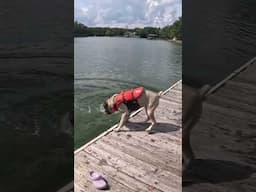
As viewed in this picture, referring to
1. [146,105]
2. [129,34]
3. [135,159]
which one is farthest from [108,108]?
[129,34]

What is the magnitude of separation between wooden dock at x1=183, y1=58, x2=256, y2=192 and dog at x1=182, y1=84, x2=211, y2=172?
0.02 m

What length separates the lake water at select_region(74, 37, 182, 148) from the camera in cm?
310

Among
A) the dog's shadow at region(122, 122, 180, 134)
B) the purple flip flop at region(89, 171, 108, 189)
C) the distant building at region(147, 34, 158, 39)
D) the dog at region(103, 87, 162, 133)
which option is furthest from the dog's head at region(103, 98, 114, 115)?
the distant building at region(147, 34, 158, 39)

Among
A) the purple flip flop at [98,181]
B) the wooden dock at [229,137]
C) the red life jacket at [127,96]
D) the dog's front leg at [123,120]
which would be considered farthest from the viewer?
the red life jacket at [127,96]

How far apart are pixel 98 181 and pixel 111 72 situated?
9.57 ft

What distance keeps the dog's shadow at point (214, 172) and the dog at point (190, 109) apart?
0.05 metres

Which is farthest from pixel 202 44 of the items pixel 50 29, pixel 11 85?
pixel 11 85

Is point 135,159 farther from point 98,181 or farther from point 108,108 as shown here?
point 108,108

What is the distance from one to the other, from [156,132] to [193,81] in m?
1.82

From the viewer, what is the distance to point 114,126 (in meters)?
2.96

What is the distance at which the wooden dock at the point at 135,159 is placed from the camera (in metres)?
2.04

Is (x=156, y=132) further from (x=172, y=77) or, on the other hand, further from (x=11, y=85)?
(x=11, y=85)

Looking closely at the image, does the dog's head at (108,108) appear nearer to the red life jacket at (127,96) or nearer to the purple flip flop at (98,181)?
the red life jacket at (127,96)

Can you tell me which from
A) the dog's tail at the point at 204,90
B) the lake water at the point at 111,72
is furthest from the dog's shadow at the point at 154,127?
the dog's tail at the point at 204,90
